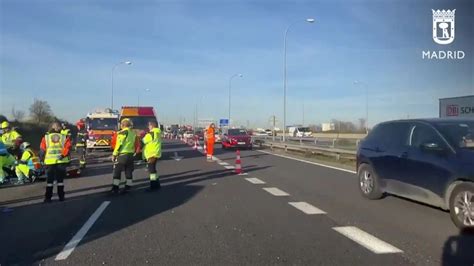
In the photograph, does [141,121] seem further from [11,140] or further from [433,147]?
[433,147]

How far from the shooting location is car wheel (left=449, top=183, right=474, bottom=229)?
23.8ft

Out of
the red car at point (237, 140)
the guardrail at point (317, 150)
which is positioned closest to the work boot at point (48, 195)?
the guardrail at point (317, 150)

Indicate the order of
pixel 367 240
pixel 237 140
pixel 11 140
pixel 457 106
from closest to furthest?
pixel 367 240
pixel 11 140
pixel 457 106
pixel 237 140

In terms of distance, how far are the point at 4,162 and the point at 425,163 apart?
36.5 feet

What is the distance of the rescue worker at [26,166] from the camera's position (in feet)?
46.4

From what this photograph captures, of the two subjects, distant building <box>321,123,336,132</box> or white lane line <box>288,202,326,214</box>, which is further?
distant building <box>321,123,336,132</box>

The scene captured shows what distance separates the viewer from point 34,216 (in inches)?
344

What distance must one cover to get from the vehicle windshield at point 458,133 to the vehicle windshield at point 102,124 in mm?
23670

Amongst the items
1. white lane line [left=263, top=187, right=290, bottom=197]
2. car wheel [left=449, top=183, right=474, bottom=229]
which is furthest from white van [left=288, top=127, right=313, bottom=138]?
car wheel [left=449, top=183, right=474, bottom=229]

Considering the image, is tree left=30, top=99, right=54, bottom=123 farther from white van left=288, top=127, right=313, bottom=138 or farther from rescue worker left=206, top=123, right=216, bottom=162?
rescue worker left=206, top=123, right=216, bottom=162

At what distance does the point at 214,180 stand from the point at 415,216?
6979 millimetres

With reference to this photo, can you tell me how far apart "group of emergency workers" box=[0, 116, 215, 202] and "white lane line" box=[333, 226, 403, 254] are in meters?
5.78

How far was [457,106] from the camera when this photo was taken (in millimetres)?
30219

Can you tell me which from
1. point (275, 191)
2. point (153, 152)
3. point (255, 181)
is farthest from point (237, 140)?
point (275, 191)
